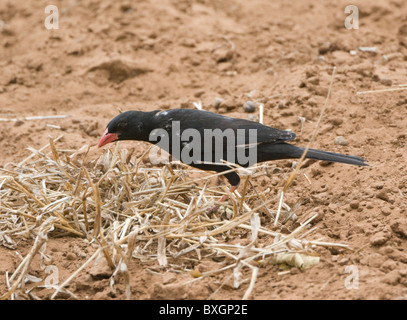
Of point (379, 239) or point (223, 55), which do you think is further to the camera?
point (223, 55)

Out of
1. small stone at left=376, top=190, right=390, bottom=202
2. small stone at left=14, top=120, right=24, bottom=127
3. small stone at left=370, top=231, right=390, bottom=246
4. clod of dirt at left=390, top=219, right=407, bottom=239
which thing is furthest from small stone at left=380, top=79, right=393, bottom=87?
small stone at left=14, top=120, right=24, bottom=127

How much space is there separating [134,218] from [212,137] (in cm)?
90

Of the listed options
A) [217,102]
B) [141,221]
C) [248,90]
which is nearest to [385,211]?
[141,221]

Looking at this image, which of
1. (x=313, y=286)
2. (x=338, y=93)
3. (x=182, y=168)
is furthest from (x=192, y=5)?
(x=313, y=286)

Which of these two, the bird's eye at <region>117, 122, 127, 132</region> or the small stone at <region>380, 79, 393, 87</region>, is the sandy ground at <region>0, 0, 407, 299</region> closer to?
the small stone at <region>380, 79, 393, 87</region>

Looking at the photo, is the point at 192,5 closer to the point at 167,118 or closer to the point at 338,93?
the point at 338,93

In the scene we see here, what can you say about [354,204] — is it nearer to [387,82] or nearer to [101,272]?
[101,272]

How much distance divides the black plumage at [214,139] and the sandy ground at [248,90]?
369mm

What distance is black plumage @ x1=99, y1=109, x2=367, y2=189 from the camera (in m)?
4.23

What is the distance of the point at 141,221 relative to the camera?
3936 mm

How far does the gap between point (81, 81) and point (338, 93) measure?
3.18 meters

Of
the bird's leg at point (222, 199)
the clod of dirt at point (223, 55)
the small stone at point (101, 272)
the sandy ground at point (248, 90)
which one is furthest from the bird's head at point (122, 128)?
the clod of dirt at point (223, 55)

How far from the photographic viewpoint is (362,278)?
313cm

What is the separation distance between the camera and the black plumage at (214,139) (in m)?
4.23
